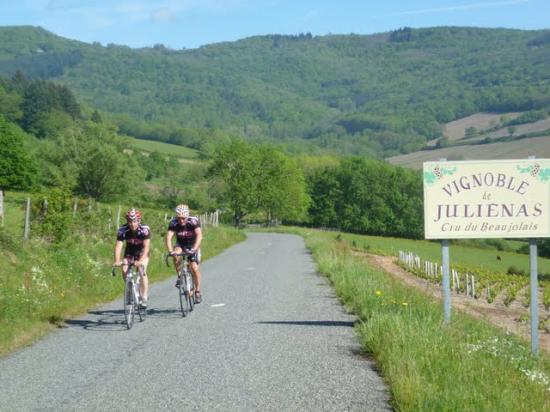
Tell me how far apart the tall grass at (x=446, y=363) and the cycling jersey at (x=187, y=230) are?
330 centimetres

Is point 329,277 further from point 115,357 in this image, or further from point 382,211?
point 382,211

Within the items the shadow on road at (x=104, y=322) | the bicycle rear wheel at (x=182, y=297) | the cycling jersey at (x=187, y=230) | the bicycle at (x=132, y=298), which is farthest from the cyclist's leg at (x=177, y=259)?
the shadow on road at (x=104, y=322)

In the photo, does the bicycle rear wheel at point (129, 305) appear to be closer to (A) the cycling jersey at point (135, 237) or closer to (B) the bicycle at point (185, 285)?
(A) the cycling jersey at point (135, 237)

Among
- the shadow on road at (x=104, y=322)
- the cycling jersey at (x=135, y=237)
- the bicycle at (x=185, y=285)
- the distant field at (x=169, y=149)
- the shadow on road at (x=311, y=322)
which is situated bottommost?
the shadow on road at (x=104, y=322)

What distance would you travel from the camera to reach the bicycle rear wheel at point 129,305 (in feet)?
38.6

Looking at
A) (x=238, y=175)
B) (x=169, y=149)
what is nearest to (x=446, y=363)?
(x=238, y=175)

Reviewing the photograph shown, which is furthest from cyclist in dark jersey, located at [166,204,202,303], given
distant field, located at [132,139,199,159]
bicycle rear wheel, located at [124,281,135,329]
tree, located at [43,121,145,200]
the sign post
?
distant field, located at [132,139,199,159]

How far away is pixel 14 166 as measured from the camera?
249 feet

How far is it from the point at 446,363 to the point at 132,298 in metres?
5.83

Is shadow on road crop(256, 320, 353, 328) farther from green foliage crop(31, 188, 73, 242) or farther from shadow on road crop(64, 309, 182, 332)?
green foliage crop(31, 188, 73, 242)

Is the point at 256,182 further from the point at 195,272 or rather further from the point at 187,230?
the point at 187,230

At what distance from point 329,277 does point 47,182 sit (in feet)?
199

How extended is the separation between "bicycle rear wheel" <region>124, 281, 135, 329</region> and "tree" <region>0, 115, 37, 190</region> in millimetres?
67202

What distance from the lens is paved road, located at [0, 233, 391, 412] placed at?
7121 millimetres
